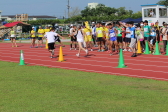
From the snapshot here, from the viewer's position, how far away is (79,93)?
9.64 m

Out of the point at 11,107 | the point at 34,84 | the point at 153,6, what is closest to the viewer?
the point at 11,107

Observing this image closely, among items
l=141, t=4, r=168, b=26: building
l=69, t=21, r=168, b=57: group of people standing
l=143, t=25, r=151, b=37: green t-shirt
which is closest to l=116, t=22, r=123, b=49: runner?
l=69, t=21, r=168, b=57: group of people standing

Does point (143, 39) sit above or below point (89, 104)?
above

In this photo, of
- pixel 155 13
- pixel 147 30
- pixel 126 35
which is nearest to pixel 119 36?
pixel 126 35

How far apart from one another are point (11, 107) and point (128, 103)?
2.62 meters

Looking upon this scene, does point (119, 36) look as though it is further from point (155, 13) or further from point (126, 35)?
→ point (155, 13)

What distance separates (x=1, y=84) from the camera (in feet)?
37.3

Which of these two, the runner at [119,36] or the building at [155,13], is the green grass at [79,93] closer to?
the runner at [119,36]

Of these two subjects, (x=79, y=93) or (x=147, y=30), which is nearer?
(x=79, y=93)

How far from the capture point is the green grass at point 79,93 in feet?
25.7

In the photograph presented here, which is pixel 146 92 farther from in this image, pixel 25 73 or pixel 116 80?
pixel 25 73

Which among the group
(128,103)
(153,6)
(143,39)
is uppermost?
(153,6)

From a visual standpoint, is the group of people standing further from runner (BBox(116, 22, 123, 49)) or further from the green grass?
the green grass

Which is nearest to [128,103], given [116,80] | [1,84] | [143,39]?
[116,80]
